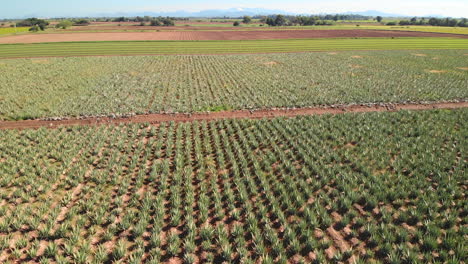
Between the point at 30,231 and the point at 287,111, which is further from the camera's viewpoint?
the point at 287,111

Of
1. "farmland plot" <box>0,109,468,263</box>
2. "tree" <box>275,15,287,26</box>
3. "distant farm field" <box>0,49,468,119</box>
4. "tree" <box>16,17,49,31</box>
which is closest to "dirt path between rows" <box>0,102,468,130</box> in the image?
"distant farm field" <box>0,49,468,119</box>

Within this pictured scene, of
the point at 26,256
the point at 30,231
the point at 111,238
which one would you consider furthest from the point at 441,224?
the point at 30,231

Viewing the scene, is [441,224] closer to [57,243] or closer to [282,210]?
[282,210]

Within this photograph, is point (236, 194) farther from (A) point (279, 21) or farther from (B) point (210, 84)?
(A) point (279, 21)

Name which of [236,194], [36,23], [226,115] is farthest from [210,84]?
[36,23]

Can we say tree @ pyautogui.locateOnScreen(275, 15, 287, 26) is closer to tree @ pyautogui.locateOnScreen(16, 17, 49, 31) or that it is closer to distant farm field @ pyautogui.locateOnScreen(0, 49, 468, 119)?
tree @ pyautogui.locateOnScreen(16, 17, 49, 31)

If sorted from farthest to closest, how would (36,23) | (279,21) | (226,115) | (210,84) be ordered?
1. (279,21)
2. (36,23)
3. (210,84)
4. (226,115)
